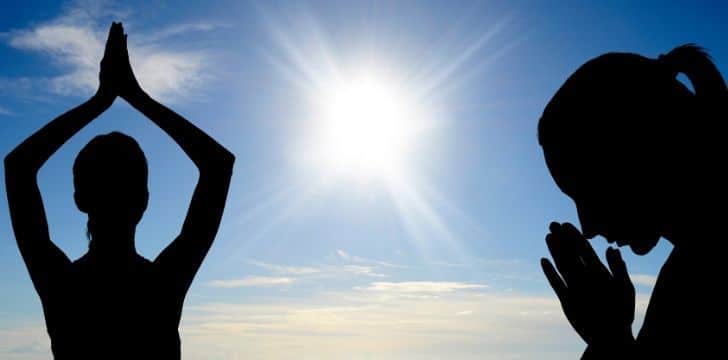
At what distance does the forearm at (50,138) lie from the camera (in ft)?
17.3

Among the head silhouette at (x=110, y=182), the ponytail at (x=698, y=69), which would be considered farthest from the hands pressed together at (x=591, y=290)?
the head silhouette at (x=110, y=182)

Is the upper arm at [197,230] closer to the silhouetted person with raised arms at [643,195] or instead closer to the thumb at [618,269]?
the silhouetted person with raised arms at [643,195]

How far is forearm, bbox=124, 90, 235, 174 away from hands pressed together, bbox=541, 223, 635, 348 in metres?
2.84

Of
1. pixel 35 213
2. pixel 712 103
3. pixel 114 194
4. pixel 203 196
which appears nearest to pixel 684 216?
pixel 712 103

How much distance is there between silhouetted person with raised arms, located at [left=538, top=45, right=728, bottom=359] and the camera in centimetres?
341

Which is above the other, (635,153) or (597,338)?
(635,153)

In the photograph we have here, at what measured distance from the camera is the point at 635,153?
3.72m

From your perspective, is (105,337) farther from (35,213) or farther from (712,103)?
(712,103)

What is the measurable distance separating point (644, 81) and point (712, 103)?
377 mm

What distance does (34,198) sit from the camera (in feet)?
17.5

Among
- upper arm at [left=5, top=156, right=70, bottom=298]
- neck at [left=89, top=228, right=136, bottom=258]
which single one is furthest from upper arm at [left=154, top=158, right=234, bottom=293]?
upper arm at [left=5, top=156, right=70, bottom=298]

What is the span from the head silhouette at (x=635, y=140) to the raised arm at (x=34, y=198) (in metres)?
3.79

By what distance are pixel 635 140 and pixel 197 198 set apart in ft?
11.3

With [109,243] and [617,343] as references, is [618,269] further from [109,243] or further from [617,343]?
[109,243]
